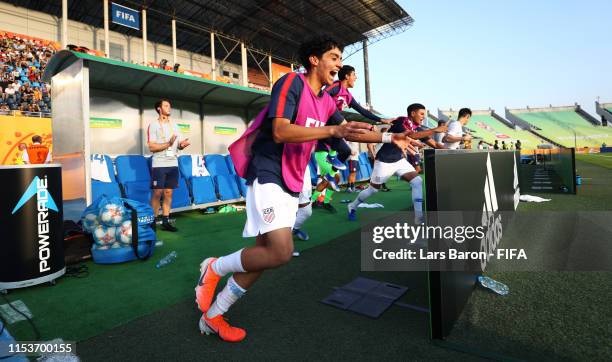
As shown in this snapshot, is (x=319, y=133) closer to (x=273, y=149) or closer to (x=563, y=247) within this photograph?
(x=273, y=149)

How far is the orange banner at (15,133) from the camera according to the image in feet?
42.8

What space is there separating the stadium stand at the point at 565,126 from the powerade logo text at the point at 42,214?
241 ft

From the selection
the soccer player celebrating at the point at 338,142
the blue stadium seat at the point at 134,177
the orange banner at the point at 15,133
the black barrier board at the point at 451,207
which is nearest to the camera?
the black barrier board at the point at 451,207

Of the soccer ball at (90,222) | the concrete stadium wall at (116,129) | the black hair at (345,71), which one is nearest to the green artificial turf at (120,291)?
the soccer ball at (90,222)

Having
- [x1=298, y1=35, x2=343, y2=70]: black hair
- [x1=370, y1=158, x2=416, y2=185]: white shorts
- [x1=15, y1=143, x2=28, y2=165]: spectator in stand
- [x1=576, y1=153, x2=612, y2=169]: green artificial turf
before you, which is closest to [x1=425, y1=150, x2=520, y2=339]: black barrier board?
[x1=298, y1=35, x2=343, y2=70]: black hair

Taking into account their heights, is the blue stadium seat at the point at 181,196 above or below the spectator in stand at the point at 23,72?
below

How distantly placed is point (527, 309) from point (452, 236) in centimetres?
99

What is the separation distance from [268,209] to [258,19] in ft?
80.1

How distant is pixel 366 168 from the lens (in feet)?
51.3

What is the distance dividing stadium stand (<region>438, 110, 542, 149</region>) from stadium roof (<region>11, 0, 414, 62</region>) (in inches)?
1529

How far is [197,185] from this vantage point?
7.90m

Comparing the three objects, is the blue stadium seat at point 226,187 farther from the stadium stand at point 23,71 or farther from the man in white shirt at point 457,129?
the stadium stand at point 23,71

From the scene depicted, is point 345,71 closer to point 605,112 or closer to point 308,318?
point 308,318

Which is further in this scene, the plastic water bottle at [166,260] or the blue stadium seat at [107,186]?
the blue stadium seat at [107,186]
